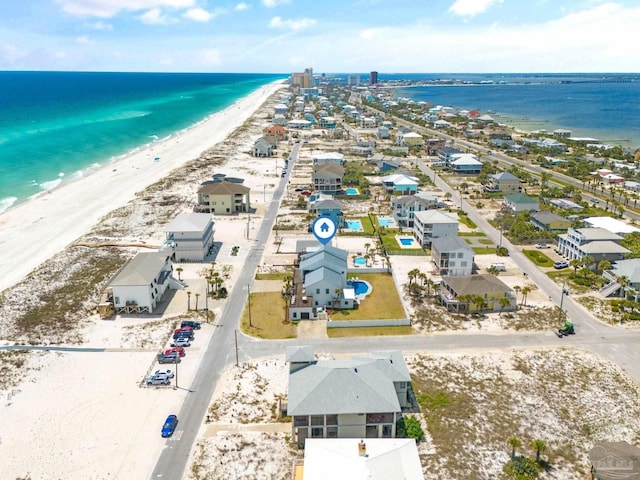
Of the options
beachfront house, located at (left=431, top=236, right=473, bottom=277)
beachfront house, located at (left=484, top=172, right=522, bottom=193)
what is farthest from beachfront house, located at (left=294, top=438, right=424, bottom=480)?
beachfront house, located at (left=484, top=172, right=522, bottom=193)

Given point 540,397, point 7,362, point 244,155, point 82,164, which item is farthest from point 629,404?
point 82,164

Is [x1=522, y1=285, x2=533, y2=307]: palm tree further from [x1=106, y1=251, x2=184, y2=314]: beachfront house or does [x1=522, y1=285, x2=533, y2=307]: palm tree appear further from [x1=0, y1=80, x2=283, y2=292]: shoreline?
[x1=0, y1=80, x2=283, y2=292]: shoreline

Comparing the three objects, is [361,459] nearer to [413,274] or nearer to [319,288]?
[319,288]

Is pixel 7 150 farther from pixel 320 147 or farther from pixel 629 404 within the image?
pixel 629 404

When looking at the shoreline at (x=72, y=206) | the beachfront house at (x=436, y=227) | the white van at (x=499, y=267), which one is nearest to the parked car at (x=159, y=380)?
the shoreline at (x=72, y=206)

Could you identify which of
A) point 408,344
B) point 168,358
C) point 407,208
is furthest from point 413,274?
point 168,358
